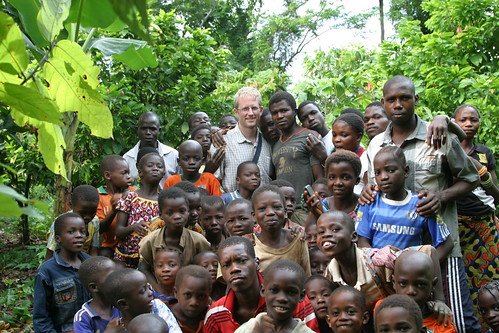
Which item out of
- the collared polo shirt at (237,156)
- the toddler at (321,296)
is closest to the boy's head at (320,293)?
the toddler at (321,296)

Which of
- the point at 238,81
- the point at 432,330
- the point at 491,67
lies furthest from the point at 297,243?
the point at 238,81

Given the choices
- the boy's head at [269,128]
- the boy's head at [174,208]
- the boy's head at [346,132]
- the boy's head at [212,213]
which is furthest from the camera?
the boy's head at [269,128]

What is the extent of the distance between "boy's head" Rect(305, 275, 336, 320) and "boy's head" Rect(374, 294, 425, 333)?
2.00ft

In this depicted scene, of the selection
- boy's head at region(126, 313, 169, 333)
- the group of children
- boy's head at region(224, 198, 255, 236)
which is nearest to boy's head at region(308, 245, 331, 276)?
the group of children

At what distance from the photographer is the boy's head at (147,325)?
331 cm

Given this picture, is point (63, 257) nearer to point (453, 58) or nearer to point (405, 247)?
point (405, 247)

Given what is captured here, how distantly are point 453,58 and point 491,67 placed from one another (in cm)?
52

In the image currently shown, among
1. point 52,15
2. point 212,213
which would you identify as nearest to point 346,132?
point 212,213

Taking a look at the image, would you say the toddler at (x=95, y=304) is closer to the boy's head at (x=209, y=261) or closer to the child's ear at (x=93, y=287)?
the child's ear at (x=93, y=287)

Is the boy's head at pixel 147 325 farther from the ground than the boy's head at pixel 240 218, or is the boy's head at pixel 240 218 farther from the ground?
the boy's head at pixel 240 218

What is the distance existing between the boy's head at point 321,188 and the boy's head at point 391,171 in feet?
3.26

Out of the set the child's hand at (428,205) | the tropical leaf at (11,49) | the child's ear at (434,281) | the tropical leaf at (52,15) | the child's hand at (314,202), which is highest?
the tropical leaf at (52,15)

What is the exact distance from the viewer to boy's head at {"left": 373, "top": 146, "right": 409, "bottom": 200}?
3893 mm

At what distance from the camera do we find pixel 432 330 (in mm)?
3537
